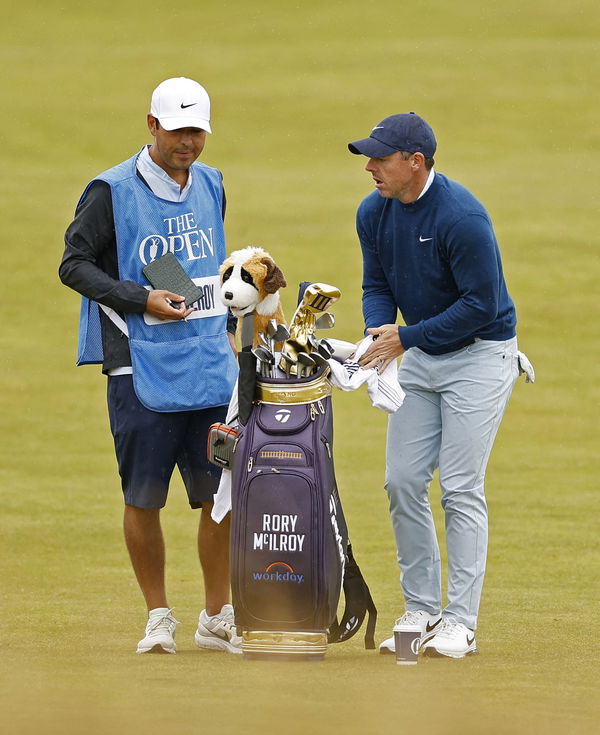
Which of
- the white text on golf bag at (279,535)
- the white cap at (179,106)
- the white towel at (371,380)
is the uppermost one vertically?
the white cap at (179,106)

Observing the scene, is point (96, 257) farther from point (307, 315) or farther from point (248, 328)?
point (307, 315)

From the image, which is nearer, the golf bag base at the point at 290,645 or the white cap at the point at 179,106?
the golf bag base at the point at 290,645

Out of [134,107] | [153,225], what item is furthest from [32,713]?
[134,107]

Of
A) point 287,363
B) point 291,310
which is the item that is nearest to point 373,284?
point 287,363

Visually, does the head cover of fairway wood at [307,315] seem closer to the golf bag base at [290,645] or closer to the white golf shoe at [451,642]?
the golf bag base at [290,645]

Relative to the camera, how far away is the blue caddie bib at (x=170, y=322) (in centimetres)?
541

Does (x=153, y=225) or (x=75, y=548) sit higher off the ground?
(x=153, y=225)

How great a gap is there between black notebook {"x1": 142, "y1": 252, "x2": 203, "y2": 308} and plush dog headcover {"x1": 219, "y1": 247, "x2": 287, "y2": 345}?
18 cm

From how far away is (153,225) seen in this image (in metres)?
5.42

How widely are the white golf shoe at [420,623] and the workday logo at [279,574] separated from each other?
1.62 feet

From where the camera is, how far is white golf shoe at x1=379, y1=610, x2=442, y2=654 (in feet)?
17.2

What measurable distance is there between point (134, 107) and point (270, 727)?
20.9m

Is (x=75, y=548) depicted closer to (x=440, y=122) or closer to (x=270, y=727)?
(x=270, y=727)

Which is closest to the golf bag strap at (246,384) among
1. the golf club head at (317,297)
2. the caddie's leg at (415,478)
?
the golf club head at (317,297)
